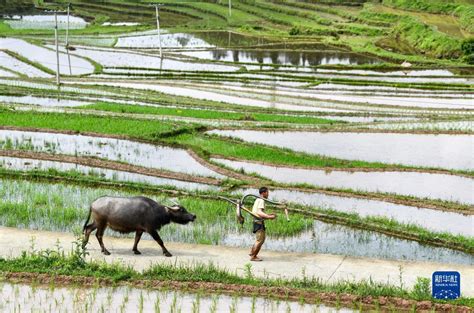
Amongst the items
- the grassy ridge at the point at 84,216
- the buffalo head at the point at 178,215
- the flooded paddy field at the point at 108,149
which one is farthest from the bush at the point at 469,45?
the buffalo head at the point at 178,215

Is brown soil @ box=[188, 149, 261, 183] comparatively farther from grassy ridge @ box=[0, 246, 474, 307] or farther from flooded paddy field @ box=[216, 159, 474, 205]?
grassy ridge @ box=[0, 246, 474, 307]

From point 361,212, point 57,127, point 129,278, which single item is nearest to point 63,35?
point 57,127

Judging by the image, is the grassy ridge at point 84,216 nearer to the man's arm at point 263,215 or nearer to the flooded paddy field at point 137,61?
the man's arm at point 263,215

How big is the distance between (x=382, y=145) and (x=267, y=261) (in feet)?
31.3

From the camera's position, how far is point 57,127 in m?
20.0

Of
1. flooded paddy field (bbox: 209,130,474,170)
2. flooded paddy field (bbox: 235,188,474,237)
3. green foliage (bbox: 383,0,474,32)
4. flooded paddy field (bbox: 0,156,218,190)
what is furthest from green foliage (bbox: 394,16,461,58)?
flooded paddy field (bbox: 0,156,218,190)

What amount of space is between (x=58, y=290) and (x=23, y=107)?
1546 cm

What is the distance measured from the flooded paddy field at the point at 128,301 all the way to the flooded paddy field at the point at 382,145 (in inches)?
351

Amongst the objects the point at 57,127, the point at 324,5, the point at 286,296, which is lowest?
the point at 286,296

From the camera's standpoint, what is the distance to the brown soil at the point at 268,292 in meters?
8.51

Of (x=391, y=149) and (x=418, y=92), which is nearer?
(x=391, y=149)

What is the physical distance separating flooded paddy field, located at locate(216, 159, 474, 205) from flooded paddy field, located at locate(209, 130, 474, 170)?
1.08m

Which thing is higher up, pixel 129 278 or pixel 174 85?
pixel 174 85

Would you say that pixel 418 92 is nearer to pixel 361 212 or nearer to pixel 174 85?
pixel 174 85
